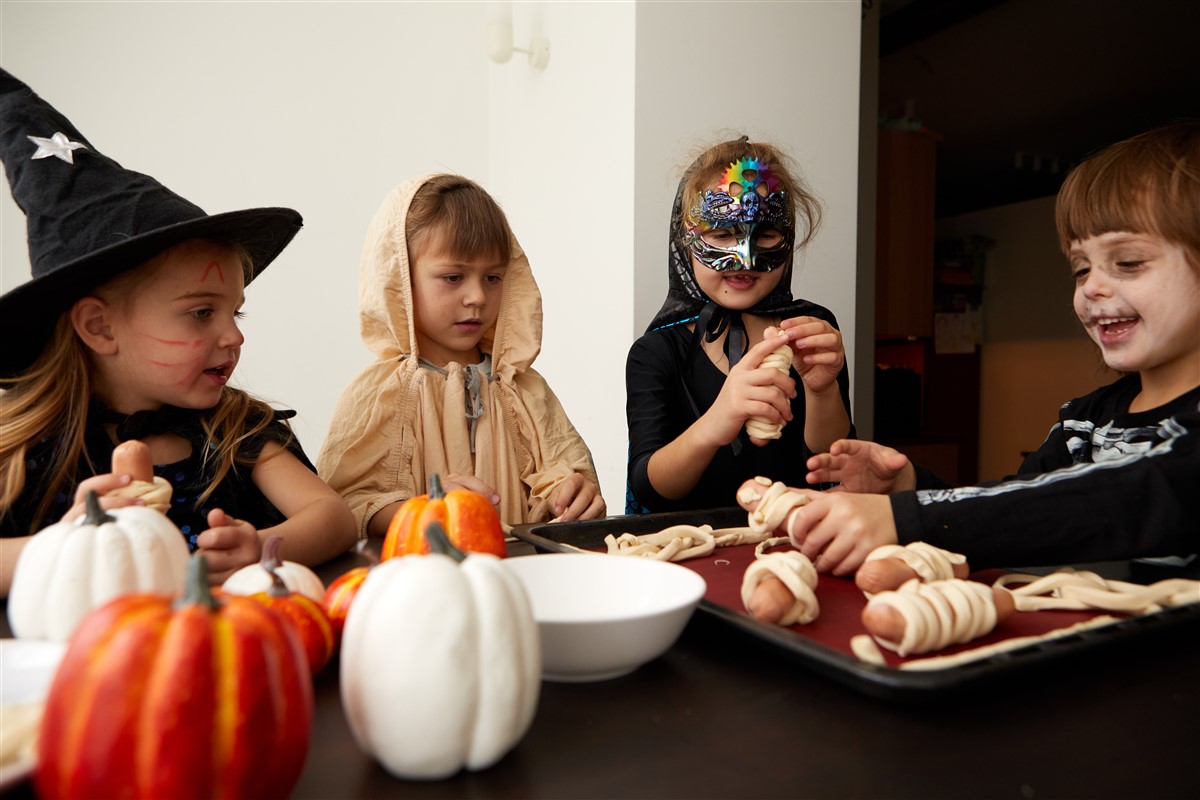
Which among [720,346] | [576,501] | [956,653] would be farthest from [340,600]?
[720,346]

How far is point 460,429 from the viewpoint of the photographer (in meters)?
1.67

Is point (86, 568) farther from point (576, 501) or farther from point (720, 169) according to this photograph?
point (720, 169)

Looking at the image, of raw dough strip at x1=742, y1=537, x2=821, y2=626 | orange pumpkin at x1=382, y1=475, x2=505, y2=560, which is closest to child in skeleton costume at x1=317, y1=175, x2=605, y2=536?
orange pumpkin at x1=382, y1=475, x2=505, y2=560

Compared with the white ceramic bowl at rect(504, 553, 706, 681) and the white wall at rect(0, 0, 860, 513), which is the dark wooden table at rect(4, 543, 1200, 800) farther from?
the white wall at rect(0, 0, 860, 513)

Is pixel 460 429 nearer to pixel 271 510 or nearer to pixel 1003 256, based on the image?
pixel 271 510

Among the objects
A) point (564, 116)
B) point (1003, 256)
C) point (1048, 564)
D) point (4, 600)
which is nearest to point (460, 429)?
point (4, 600)

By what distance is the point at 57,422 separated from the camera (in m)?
1.19

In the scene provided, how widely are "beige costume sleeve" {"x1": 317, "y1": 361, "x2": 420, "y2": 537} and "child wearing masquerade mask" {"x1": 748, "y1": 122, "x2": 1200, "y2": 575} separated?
2.74 ft

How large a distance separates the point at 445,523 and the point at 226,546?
28cm

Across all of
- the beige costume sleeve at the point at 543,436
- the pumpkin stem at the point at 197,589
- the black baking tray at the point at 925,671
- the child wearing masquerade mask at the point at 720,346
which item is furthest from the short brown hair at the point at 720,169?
the pumpkin stem at the point at 197,589

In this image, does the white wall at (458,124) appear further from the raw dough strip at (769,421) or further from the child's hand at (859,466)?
the child's hand at (859,466)

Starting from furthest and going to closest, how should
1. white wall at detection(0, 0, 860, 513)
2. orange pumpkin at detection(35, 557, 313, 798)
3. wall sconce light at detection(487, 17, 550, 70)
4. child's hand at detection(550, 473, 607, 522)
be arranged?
wall sconce light at detection(487, 17, 550, 70) → white wall at detection(0, 0, 860, 513) → child's hand at detection(550, 473, 607, 522) → orange pumpkin at detection(35, 557, 313, 798)

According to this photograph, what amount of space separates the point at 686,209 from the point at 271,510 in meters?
1.04

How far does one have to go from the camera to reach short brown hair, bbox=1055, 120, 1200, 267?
46.8 inches
